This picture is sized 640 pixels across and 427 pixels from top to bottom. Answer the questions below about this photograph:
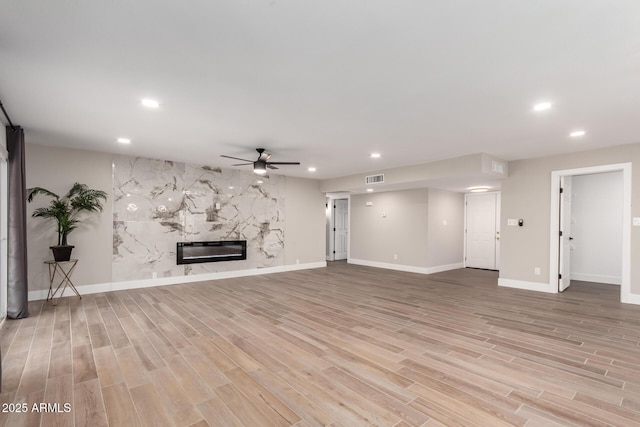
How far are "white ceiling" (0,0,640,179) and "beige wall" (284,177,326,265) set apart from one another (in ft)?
13.2

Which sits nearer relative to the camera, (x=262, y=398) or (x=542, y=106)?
(x=262, y=398)

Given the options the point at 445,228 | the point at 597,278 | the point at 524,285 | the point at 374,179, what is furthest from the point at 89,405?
the point at 597,278

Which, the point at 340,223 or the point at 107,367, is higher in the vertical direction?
the point at 340,223

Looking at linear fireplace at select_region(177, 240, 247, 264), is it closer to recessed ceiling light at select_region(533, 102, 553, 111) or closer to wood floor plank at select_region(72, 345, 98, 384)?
wood floor plank at select_region(72, 345, 98, 384)

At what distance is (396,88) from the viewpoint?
118 inches

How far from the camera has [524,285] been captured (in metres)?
6.26

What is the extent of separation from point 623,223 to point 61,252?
9412 mm

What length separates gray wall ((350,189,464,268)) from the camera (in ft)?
27.2

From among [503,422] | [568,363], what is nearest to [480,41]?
[503,422]

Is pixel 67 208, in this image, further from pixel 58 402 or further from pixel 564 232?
pixel 564 232

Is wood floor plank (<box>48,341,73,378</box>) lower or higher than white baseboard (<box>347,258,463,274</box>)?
higher

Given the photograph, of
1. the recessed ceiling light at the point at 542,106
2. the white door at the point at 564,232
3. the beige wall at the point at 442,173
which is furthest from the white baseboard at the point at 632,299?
the recessed ceiling light at the point at 542,106

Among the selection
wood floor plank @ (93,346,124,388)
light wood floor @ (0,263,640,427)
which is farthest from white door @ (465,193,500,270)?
wood floor plank @ (93,346,124,388)

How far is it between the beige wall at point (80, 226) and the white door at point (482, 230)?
9295 millimetres
